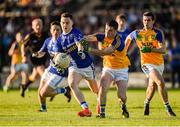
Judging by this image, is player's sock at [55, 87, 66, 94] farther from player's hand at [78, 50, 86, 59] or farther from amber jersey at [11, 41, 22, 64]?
amber jersey at [11, 41, 22, 64]

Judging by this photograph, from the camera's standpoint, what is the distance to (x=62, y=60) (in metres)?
18.0

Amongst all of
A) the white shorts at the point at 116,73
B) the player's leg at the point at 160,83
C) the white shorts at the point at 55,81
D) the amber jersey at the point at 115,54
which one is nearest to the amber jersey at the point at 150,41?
the player's leg at the point at 160,83

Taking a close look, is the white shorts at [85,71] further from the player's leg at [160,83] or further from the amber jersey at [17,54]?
the amber jersey at [17,54]

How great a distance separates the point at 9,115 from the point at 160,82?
369 cm

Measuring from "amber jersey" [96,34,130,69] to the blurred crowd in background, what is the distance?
1832 cm

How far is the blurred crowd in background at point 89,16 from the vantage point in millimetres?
37469

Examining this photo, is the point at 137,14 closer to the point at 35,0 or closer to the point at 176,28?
the point at 176,28

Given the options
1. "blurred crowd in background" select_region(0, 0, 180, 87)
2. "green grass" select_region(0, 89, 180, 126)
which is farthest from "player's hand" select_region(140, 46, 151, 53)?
"blurred crowd in background" select_region(0, 0, 180, 87)

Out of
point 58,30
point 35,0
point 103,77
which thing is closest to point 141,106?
point 58,30

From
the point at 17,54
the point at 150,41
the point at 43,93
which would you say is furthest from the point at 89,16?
the point at 150,41

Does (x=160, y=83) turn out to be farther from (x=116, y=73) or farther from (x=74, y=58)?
(x=74, y=58)

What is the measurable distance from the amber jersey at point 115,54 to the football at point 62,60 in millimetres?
Result: 857

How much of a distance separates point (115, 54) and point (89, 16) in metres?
22.0

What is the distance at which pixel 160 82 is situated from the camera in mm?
17734
